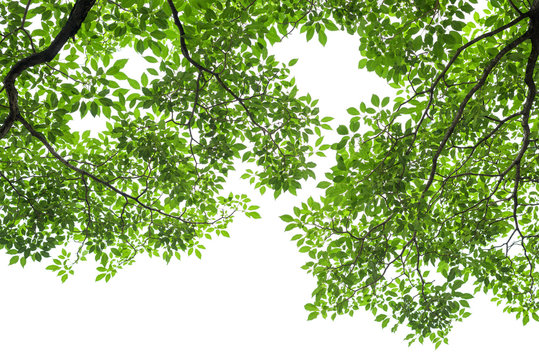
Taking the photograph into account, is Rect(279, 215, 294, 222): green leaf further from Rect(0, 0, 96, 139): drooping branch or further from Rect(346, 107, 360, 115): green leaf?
Rect(0, 0, 96, 139): drooping branch

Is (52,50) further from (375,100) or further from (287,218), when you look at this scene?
(375,100)

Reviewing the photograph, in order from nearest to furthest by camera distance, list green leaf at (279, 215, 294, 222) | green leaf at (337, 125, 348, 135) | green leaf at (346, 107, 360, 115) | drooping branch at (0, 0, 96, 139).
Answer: drooping branch at (0, 0, 96, 139)
green leaf at (337, 125, 348, 135)
green leaf at (346, 107, 360, 115)
green leaf at (279, 215, 294, 222)

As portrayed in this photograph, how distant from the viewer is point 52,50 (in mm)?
3211

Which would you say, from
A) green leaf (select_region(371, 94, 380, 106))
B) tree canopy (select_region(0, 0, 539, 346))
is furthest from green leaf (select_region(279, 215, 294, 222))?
green leaf (select_region(371, 94, 380, 106))

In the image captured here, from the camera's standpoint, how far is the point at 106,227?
209 inches

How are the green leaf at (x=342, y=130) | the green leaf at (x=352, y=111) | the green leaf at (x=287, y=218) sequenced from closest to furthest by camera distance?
the green leaf at (x=342, y=130), the green leaf at (x=352, y=111), the green leaf at (x=287, y=218)

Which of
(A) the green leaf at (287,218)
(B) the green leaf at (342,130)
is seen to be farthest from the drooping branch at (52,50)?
(A) the green leaf at (287,218)

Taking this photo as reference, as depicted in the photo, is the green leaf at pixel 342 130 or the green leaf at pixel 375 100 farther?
the green leaf at pixel 375 100

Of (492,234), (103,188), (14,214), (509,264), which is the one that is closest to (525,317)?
(509,264)

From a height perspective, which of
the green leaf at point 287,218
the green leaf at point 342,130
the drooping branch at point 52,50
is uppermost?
the drooping branch at point 52,50

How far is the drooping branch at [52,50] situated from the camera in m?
3.02

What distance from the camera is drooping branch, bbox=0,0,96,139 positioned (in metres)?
3.02

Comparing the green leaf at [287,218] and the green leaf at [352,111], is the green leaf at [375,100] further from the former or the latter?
the green leaf at [287,218]

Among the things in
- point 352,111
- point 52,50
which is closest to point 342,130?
point 352,111
